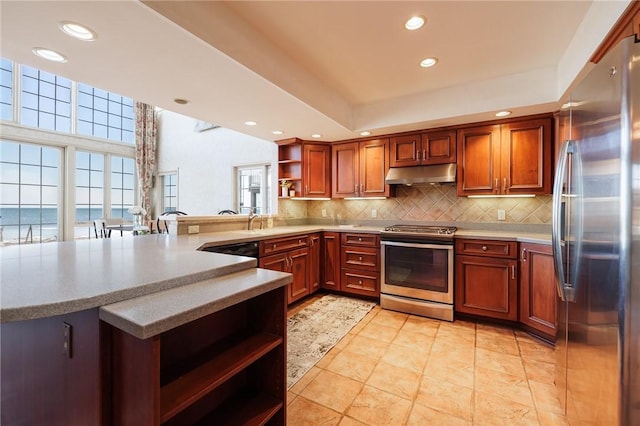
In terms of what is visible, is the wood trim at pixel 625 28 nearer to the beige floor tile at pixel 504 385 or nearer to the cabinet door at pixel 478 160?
the cabinet door at pixel 478 160

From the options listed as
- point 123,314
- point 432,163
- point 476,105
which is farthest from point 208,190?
point 123,314

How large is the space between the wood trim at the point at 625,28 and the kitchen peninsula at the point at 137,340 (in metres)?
1.94

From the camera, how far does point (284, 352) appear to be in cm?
129

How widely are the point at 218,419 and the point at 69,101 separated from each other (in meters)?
7.41

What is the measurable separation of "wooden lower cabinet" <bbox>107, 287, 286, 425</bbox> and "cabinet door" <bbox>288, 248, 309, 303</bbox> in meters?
1.82

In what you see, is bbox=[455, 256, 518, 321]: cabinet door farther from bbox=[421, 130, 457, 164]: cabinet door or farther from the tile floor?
bbox=[421, 130, 457, 164]: cabinet door

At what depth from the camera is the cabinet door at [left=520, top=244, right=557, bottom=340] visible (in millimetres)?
2367

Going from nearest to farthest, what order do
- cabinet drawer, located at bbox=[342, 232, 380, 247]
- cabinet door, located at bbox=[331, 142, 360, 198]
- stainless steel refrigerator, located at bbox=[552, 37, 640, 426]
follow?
stainless steel refrigerator, located at bbox=[552, 37, 640, 426] → cabinet drawer, located at bbox=[342, 232, 380, 247] → cabinet door, located at bbox=[331, 142, 360, 198]

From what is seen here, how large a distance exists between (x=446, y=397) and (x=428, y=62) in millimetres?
2622

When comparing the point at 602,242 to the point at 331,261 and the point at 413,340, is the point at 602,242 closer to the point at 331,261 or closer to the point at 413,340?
the point at 413,340

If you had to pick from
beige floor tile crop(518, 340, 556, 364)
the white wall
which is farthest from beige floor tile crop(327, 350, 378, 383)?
the white wall

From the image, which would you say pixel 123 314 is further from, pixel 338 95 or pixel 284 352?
pixel 338 95

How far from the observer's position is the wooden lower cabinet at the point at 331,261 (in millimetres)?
3611

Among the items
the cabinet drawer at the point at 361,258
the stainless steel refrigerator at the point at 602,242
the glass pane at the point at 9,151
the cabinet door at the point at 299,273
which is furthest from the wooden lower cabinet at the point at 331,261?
the glass pane at the point at 9,151
